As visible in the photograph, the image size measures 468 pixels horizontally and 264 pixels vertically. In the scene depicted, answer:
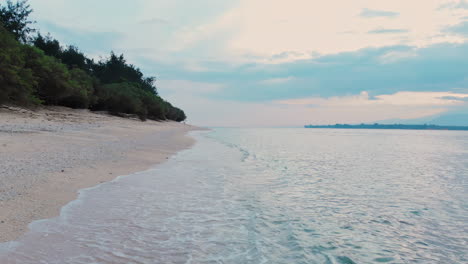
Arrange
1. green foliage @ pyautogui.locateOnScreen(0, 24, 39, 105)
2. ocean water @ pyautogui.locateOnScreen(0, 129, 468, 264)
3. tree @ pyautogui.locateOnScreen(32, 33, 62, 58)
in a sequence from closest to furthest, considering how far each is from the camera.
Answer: ocean water @ pyautogui.locateOnScreen(0, 129, 468, 264) < green foliage @ pyautogui.locateOnScreen(0, 24, 39, 105) < tree @ pyautogui.locateOnScreen(32, 33, 62, 58)

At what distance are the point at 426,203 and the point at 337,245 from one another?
3869mm

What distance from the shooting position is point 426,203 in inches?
263

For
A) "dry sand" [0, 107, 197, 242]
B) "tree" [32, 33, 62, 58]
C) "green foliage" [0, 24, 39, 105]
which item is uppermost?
"tree" [32, 33, 62, 58]

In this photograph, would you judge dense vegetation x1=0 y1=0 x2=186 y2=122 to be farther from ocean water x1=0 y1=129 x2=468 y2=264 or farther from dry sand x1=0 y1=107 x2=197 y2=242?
ocean water x1=0 y1=129 x2=468 y2=264

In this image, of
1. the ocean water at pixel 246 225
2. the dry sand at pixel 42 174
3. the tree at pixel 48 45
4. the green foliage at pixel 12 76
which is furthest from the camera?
the tree at pixel 48 45

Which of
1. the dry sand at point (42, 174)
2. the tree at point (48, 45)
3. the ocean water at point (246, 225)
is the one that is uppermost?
the tree at point (48, 45)

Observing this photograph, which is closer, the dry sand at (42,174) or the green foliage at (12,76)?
the dry sand at (42,174)

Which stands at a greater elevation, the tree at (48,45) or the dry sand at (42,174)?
the tree at (48,45)

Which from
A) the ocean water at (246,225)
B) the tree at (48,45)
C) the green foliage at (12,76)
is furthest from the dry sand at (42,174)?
the tree at (48,45)

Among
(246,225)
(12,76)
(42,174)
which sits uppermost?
(12,76)

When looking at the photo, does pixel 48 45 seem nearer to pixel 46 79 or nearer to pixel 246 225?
pixel 46 79

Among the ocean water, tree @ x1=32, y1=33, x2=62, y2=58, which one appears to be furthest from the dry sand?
tree @ x1=32, y1=33, x2=62, y2=58

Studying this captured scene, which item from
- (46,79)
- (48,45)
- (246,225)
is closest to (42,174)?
(246,225)

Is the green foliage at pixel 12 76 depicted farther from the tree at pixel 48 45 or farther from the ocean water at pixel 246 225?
the tree at pixel 48 45
